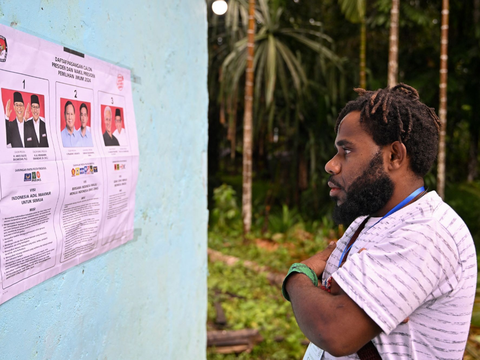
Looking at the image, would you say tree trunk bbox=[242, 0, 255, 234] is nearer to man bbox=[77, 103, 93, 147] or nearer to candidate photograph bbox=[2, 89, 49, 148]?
man bbox=[77, 103, 93, 147]

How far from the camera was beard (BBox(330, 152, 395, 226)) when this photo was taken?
1.19 metres

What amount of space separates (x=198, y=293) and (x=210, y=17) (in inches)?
250

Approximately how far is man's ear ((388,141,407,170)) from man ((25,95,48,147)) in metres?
0.98

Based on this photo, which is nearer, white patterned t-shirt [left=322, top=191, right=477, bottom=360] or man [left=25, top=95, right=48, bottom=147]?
white patterned t-shirt [left=322, top=191, right=477, bottom=360]

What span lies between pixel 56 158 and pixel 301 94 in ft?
19.4

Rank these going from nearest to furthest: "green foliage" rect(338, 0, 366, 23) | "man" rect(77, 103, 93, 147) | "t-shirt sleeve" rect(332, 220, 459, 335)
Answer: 1. "t-shirt sleeve" rect(332, 220, 459, 335)
2. "man" rect(77, 103, 93, 147)
3. "green foliage" rect(338, 0, 366, 23)

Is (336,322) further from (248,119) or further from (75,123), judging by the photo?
(248,119)

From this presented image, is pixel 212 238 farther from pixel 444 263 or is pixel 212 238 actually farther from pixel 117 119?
pixel 444 263

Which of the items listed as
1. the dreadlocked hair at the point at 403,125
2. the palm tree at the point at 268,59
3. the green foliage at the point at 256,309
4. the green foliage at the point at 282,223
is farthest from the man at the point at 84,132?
the green foliage at the point at 282,223

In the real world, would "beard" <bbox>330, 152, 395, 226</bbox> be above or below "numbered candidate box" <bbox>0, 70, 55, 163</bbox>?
below

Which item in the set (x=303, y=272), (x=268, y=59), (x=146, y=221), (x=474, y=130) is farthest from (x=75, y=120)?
(x=474, y=130)

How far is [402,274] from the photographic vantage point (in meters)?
0.99

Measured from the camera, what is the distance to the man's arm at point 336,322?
98 cm

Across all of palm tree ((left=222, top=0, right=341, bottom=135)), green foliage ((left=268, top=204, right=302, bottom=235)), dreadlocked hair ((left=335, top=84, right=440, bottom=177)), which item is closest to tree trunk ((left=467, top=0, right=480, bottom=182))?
palm tree ((left=222, top=0, right=341, bottom=135))
